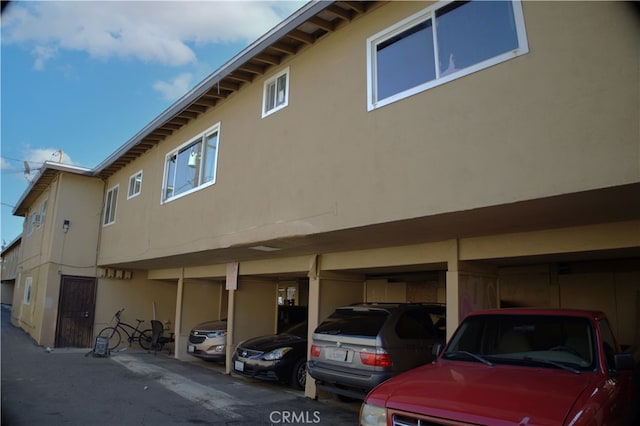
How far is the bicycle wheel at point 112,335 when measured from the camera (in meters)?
16.2

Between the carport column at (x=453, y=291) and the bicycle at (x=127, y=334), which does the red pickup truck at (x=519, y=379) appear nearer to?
the carport column at (x=453, y=291)

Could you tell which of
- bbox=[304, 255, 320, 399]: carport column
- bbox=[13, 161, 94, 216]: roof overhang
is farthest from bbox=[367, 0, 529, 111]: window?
bbox=[13, 161, 94, 216]: roof overhang

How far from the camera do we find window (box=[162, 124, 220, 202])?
34.4 ft

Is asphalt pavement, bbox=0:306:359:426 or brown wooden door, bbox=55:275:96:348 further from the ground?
brown wooden door, bbox=55:275:96:348

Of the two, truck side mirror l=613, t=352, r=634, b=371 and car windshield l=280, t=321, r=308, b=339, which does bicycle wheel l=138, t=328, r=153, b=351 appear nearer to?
car windshield l=280, t=321, r=308, b=339

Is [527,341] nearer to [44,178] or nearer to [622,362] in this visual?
[622,362]

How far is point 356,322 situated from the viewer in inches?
291

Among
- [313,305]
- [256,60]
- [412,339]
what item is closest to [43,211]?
[256,60]

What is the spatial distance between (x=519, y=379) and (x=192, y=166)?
926 centimetres

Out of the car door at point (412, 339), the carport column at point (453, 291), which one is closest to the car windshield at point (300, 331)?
the car door at point (412, 339)

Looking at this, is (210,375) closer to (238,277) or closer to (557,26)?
(238,277)

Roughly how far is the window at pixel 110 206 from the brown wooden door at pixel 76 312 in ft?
7.09

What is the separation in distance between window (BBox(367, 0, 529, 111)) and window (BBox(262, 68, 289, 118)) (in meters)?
2.14

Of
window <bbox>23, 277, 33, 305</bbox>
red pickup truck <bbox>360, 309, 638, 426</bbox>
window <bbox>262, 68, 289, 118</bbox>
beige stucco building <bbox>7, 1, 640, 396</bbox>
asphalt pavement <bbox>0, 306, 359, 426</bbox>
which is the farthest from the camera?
window <bbox>23, 277, 33, 305</bbox>
